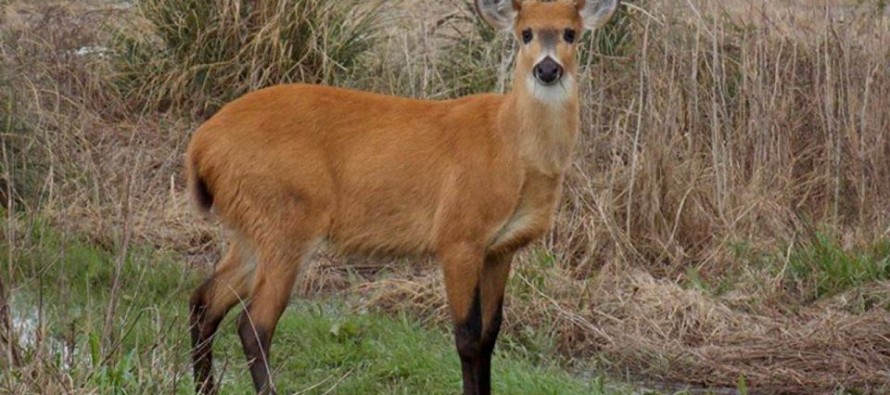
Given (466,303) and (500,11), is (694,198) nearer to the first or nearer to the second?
(500,11)

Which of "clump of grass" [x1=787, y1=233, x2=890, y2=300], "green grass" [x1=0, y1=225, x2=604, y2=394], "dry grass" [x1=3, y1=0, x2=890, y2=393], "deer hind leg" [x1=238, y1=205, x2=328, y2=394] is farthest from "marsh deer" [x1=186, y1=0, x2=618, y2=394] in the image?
"clump of grass" [x1=787, y1=233, x2=890, y2=300]

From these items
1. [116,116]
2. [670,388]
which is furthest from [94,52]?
[670,388]

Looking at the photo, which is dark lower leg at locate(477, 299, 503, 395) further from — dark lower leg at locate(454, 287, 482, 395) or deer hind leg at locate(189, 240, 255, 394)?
deer hind leg at locate(189, 240, 255, 394)

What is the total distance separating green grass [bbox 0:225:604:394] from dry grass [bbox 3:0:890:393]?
39 cm

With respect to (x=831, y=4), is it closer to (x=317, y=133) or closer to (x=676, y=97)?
(x=676, y=97)

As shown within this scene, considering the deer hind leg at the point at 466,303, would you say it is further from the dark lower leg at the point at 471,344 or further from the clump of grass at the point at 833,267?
the clump of grass at the point at 833,267

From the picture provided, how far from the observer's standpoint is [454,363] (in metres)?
7.78

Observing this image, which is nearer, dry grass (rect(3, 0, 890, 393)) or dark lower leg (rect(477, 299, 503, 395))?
dark lower leg (rect(477, 299, 503, 395))

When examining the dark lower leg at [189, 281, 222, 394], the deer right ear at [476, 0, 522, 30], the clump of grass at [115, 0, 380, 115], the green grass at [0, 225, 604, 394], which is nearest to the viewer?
the green grass at [0, 225, 604, 394]

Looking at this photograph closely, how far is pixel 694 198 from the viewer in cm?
979

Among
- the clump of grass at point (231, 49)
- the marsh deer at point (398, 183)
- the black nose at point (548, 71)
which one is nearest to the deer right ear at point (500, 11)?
the marsh deer at point (398, 183)

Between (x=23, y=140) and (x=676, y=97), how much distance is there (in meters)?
3.97

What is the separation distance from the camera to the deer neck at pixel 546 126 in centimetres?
718

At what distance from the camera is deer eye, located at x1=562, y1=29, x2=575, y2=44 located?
7.11m
